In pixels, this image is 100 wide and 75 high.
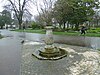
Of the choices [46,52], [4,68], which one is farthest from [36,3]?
[4,68]

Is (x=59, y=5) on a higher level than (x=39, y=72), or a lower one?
higher

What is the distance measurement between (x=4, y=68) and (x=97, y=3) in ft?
111

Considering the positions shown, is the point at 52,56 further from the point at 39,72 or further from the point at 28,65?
the point at 39,72

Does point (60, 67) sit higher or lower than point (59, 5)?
lower

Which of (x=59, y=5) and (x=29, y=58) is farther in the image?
(x=59, y=5)

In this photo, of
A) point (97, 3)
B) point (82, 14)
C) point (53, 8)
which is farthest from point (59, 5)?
point (97, 3)

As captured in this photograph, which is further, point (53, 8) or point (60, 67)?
point (53, 8)

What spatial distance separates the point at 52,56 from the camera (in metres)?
9.14

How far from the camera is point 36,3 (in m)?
42.3

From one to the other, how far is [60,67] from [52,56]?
4.93 feet

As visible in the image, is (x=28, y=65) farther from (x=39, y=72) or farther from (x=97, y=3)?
(x=97, y=3)

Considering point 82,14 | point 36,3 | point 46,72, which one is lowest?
point 46,72

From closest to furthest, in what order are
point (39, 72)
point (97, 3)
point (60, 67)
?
1. point (39, 72)
2. point (60, 67)
3. point (97, 3)

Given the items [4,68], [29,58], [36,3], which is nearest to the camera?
[4,68]
